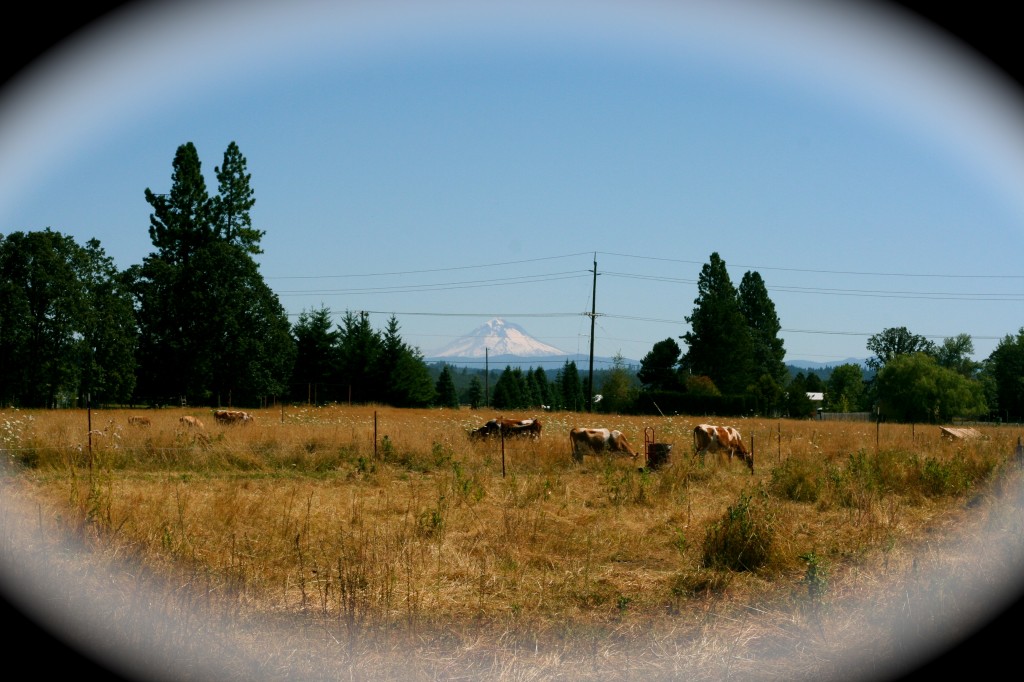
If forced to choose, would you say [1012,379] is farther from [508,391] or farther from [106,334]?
[106,334]

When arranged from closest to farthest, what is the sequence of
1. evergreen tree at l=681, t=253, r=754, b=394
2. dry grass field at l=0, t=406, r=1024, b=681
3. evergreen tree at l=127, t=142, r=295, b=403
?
dry grass field at l=0, t=406, r=1024, b=681 → evergreen tree at l=127, t=142, r=295, b=403 → evergreen tree at l=681, t=253, r=754, b=394

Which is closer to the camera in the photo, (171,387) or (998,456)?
(998,456)

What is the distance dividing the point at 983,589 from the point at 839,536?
9.32ft

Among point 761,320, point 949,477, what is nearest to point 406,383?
point 761,320

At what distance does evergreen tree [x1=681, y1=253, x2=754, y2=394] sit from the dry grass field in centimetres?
5081

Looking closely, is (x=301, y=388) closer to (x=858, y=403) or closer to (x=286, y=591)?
(x=286, y=591)

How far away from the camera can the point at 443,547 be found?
8.06 meters

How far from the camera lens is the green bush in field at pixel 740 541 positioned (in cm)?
765

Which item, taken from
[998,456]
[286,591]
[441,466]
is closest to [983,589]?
[286,591]

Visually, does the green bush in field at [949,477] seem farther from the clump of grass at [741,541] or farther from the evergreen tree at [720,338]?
the evergreen tree at [720,338]

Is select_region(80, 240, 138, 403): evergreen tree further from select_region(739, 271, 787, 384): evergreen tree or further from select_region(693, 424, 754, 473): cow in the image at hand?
select_region(739, 271, 787, 384): evergreen tree

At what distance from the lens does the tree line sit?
39.1 meters

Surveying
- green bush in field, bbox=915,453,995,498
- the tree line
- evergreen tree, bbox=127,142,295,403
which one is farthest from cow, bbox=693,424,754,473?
evergreen tree, bbox=127,142,295,403

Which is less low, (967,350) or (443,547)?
(967,350)
